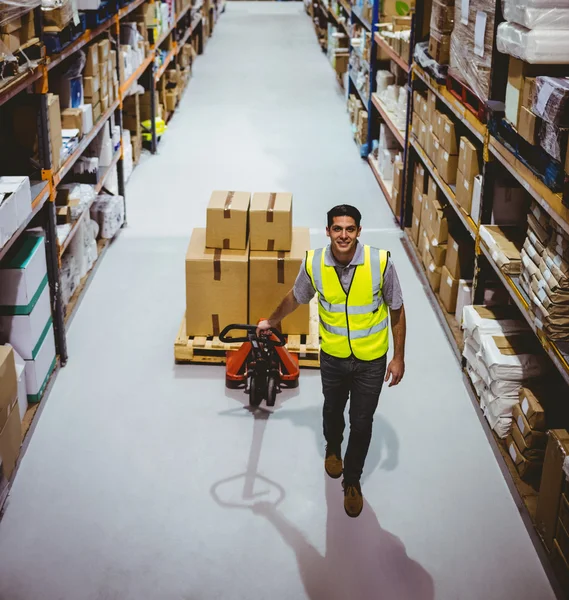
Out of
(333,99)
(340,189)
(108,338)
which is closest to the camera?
(108,338)

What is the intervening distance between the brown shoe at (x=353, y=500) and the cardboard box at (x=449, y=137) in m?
2.92

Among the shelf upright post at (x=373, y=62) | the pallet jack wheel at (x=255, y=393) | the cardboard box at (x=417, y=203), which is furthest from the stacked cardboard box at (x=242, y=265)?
the shelf upright post at (x=373, y=62)

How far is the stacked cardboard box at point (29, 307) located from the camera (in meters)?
4.36

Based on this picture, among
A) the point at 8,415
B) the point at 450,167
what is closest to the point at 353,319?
the point at 8,415

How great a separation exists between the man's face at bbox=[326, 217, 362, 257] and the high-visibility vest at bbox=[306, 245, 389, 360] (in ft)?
0.42

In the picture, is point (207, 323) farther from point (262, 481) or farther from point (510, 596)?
point (510, 596)

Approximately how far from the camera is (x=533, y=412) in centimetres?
380

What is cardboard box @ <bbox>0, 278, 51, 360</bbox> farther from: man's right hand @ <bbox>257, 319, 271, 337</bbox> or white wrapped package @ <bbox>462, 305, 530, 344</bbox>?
white wrapped package @ <bbox>462, 305, 530, 344</bbox>

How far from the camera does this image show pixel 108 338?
558 cm

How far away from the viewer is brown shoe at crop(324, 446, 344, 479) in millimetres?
4086

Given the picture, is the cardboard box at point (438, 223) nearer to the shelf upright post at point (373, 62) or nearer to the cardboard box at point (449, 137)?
the cardboard box at point (449, 137)

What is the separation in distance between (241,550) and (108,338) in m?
2.41

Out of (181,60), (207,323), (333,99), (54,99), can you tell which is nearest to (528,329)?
(207,323)

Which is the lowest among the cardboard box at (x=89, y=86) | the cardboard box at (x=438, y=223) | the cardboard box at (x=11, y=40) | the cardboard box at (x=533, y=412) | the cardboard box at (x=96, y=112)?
the cardboard box at (x=533, y=412)
